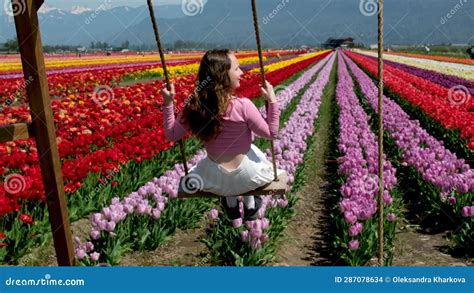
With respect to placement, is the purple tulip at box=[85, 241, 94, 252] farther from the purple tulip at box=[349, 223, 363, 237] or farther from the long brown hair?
the purple tulip at box=[349, 223, 363, 237]

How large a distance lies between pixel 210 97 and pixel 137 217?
7.29ft

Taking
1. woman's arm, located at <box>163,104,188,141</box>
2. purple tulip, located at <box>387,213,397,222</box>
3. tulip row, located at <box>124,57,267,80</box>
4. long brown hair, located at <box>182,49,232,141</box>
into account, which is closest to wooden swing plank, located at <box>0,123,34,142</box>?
woman's arm, located at <box>163,104,188,141</box>

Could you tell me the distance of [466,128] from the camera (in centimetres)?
779

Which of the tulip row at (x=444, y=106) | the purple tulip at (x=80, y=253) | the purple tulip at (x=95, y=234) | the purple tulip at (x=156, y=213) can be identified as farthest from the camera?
the tulip row at (x=444, y=106)

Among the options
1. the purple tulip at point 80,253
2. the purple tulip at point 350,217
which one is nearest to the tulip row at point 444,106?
the purple tulip at point 350,217

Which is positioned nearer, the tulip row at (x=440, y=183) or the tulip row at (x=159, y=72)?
the tulip row at (x=440, y=183)

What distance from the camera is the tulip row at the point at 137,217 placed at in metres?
4.04

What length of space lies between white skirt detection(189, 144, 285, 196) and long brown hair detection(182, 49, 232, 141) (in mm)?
183

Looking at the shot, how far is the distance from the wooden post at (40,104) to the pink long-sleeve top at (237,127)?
780 millimetres

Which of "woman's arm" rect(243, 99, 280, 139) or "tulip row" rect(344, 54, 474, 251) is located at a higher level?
"woman's arm" rect(243, 99, 280, 139)

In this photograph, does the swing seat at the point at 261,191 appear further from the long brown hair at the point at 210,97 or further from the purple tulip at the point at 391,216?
the purple tulip at the point at 391,216

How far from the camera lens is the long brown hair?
2686 millimetres

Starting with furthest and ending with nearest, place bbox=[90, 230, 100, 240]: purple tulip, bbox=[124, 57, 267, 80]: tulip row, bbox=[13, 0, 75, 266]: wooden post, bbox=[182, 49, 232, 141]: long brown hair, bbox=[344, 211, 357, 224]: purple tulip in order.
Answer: bbox=[124, 57, 267, 80]: tulip row < bbox=[344, 211, 357, 224]: purple tulip < bbox=[90, 230, 100, 240]: purple tulip < bbox=[13, 0, 75, 266]: wooden post < bbox=[182, 49, 232, 141]: long brown hair

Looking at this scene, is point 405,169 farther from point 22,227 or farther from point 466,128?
point 22,227
